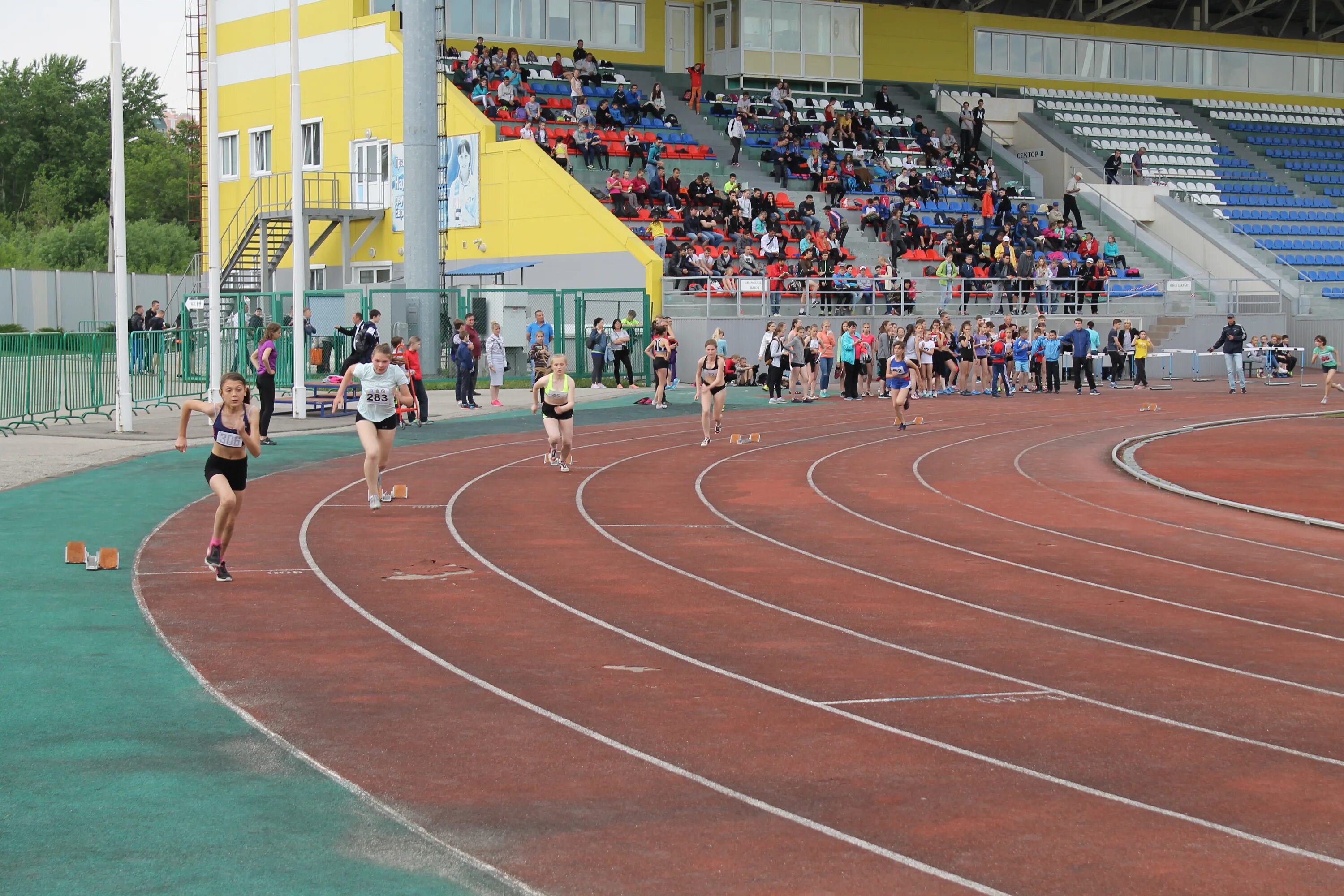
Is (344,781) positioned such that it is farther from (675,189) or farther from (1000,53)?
(1000,53)

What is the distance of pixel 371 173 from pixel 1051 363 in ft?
70.1

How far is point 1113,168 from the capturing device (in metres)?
51.3

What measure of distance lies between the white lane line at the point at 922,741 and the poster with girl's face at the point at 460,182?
105 feet

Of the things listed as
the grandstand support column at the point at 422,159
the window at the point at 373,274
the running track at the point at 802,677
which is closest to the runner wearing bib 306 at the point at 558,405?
the running track at the point at 802,677

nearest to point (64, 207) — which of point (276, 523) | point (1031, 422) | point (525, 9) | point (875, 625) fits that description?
point (525, 9)

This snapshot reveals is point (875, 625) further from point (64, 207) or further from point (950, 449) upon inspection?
point (64, 207)

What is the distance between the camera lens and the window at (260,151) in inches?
2019

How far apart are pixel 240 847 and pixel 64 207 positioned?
97.6m

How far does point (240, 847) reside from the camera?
6.66m

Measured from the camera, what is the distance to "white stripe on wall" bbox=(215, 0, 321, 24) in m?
49.7

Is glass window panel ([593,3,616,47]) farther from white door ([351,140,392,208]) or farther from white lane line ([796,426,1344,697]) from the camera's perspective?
white lane line ([796,426,1344,697])

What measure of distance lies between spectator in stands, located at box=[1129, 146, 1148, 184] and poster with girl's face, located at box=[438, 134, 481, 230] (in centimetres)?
2236

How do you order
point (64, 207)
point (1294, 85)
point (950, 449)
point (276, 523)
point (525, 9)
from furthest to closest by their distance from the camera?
point (64, 207), point (1294, 85), point (525, 9), point (950, 449), point (276, 523)

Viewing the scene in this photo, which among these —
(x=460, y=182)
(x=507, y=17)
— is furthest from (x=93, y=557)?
(x=507, y=17)
